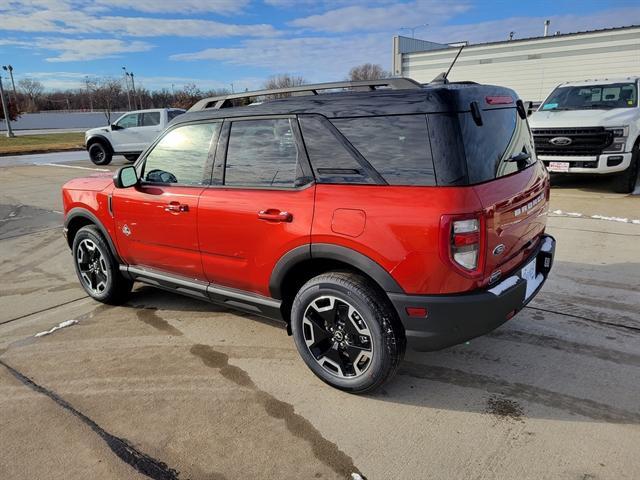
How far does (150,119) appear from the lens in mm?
16156

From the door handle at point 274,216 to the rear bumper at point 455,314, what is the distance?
0.78 m

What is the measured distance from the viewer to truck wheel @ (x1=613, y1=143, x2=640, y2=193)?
8227mm

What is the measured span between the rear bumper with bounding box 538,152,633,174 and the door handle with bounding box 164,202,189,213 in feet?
24.1

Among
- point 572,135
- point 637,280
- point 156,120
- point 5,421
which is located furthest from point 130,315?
point 156,120

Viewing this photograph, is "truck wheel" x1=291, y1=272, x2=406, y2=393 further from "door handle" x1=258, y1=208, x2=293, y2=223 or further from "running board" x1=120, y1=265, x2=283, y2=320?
"door handle" x1=258, y1=208, x2=293, y2=223

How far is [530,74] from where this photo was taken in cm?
1508

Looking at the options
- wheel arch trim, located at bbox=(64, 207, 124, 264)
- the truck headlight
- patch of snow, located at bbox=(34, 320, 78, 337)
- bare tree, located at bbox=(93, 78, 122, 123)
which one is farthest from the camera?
bare tree, located at bbox=(93, 78, 122, 123)

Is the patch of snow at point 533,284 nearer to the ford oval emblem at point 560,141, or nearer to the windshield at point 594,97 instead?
the ford oval emblem at point 560,141

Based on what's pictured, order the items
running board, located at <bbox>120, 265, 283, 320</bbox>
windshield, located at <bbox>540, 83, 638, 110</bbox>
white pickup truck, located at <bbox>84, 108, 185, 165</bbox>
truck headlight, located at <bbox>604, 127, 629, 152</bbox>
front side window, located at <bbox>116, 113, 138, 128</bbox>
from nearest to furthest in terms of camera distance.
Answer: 1. running board, located at <bbox>120, 265, 283, 320</bbox>
2. truck headlight, located at <bbox>604, 127, 629, 152</bbox>
3. windshield, located at <bbox>540, 83, 638, 110</bbox>
4. white pickup truck, located at <bbox>84, 108, 185, 165</bbox>
5. front side window, located at <bbox>116, 113, 138, 128</bbox>

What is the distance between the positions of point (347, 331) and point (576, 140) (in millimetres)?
7258

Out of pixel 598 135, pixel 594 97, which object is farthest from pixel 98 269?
pixel 594 97

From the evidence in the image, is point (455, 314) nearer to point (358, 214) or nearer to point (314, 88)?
point (358, 214)

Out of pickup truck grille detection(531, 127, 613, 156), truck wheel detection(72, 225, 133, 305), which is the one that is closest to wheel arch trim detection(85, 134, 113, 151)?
truck wheel detection(72, 225, 133, 305)

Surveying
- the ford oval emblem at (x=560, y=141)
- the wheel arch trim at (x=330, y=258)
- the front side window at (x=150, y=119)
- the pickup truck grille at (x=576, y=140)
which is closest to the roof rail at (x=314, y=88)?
the wheel arch trim at (x=330, y=258)
